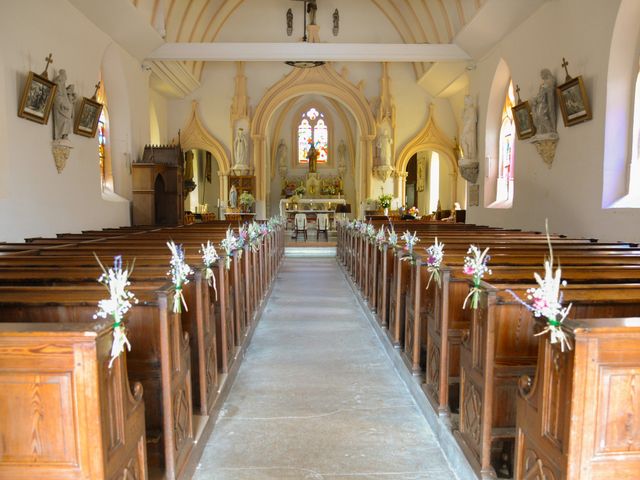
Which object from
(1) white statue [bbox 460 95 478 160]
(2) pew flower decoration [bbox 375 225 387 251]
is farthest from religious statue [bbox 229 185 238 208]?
(2) pew flower decoration [bbox 375 225 387 251]

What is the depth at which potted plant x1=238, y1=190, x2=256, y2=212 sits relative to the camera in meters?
16.3

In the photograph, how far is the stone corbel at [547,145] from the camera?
8.46 meters

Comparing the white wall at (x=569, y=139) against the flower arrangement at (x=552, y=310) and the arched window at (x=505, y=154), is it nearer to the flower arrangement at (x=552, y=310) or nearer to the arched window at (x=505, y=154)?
the arched window at (x=505, y=154)

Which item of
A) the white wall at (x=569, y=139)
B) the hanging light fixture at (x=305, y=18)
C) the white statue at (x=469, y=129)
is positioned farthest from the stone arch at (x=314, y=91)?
the white wall at (x=569, y=139)

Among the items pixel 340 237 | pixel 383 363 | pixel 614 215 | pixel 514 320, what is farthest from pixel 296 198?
pixel 514 320

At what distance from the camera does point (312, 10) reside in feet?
53.0

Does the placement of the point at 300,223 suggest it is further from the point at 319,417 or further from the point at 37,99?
the point at 319,417

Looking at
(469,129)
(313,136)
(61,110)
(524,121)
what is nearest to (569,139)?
(524,121)

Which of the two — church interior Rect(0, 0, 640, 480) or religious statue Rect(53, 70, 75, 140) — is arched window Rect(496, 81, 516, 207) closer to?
church interior Rect(0, 0, 640, 480)

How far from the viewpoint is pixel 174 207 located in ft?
41.0

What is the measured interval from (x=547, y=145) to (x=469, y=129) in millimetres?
4112

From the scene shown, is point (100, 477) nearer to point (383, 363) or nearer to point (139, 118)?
point (383, 363)

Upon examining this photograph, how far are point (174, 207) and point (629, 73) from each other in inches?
385

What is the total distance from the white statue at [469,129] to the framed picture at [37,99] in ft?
30.1
